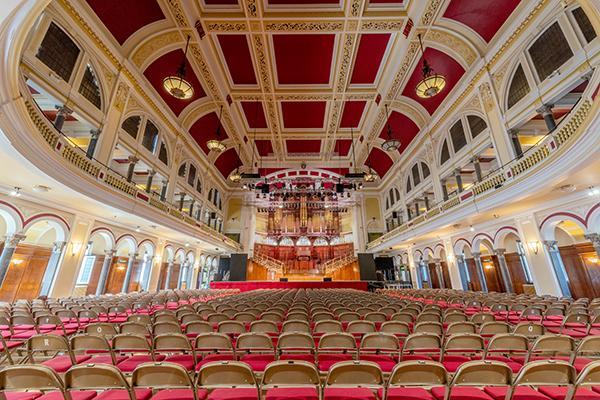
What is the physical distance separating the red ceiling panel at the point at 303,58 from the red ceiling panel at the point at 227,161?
8468mm

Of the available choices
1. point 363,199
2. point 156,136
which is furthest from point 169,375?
point 363,199

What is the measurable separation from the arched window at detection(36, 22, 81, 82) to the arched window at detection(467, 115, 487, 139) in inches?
594

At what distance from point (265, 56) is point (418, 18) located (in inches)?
239

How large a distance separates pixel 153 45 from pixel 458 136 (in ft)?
45.7

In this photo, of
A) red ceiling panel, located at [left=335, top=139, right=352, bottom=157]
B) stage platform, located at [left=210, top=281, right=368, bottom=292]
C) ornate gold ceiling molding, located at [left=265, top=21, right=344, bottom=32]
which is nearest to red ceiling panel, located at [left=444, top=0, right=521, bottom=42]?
ornate gold ceiling molding, located at [left=265, top=21, right=344, bottom=32]

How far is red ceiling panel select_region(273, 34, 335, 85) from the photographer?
10.0 metres

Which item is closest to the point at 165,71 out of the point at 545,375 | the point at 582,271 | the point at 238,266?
the point at 545,375

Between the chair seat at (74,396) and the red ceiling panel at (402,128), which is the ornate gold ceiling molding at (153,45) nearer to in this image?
the chair seat at (74,396)

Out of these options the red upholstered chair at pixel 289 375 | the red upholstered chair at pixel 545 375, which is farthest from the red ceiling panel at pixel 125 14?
the red upholstered chair at pixel 545 375

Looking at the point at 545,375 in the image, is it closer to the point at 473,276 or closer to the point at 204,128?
the point at 473,276

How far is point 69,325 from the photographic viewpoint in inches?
200

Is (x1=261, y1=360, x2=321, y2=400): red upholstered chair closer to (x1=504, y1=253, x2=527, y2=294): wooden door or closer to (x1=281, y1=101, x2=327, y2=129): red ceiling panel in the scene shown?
(x1=281, y1=101, x2=327, y2=129): red ceiling panel

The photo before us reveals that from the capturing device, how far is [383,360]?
3242 mm

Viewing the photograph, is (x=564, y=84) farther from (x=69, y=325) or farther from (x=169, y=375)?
(x=69, y=325)
